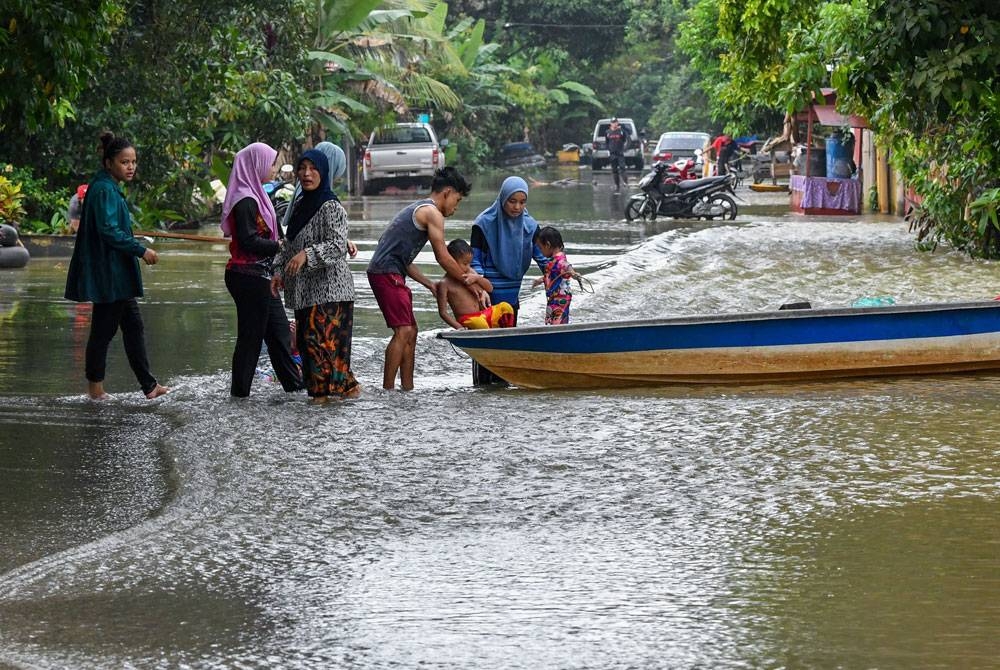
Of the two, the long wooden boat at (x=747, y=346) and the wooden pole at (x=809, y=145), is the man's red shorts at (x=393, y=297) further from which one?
the wooden pole at (x=809, y=145)

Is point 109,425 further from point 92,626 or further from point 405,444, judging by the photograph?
point 92,626

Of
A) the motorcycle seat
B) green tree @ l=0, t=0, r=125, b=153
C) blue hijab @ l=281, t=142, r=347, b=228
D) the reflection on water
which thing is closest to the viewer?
the reflection on water

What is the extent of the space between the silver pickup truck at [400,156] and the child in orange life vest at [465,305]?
29210 mm

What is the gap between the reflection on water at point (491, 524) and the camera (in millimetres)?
4980

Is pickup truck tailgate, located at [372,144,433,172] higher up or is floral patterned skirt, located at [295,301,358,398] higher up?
pickup truck tailgate, located at [372,144,433,172]

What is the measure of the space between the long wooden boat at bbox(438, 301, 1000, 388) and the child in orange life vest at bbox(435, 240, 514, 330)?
335 mm

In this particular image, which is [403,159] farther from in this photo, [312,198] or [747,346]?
[312,198]

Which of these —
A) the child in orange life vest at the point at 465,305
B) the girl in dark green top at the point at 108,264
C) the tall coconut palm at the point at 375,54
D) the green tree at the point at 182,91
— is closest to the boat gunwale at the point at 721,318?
the child in orange life vest at the point at 465,305

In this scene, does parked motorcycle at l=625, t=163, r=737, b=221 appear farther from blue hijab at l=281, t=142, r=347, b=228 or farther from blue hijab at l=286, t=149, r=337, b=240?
blue hijab at l=286, t=149, r=337, b=240

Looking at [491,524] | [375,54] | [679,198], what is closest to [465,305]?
[491,524]

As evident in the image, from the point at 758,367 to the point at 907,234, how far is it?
14.9 meters

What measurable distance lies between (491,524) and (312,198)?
3264mm

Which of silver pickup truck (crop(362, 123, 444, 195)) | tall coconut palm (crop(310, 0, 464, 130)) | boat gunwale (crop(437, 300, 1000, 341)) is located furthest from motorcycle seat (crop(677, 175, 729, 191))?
boat gunwale (crop(437, 300, 1000, 341))

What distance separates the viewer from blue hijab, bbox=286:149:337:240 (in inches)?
354
